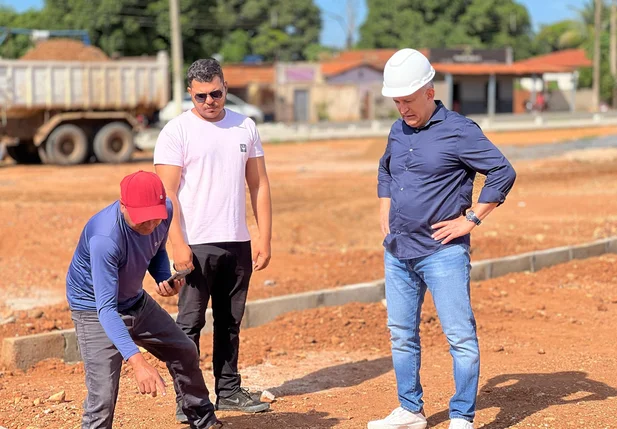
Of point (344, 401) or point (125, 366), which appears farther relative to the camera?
point (125, 366)

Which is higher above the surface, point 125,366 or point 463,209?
point 463,209

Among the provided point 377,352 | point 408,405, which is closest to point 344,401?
point 408,405

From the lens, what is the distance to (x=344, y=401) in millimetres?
5938

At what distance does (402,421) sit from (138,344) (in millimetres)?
1414

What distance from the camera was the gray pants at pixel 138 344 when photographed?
14.7 ft

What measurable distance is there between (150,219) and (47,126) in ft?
66.0

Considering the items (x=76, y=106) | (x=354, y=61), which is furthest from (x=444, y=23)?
(x=76, y=106)

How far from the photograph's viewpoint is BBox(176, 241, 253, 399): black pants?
17.7 feet

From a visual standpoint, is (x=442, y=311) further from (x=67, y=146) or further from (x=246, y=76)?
(x=246, y=76)

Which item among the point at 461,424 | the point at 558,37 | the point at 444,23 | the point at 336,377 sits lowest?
the point at 336,377

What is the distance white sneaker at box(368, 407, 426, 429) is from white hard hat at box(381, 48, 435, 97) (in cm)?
165

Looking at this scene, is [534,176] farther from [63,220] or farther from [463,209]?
[463,209]

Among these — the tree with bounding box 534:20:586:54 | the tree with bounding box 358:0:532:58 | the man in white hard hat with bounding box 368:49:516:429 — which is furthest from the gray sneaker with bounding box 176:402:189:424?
the tree with bounding box 534:20:586:54

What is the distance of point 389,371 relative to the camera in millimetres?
6809
